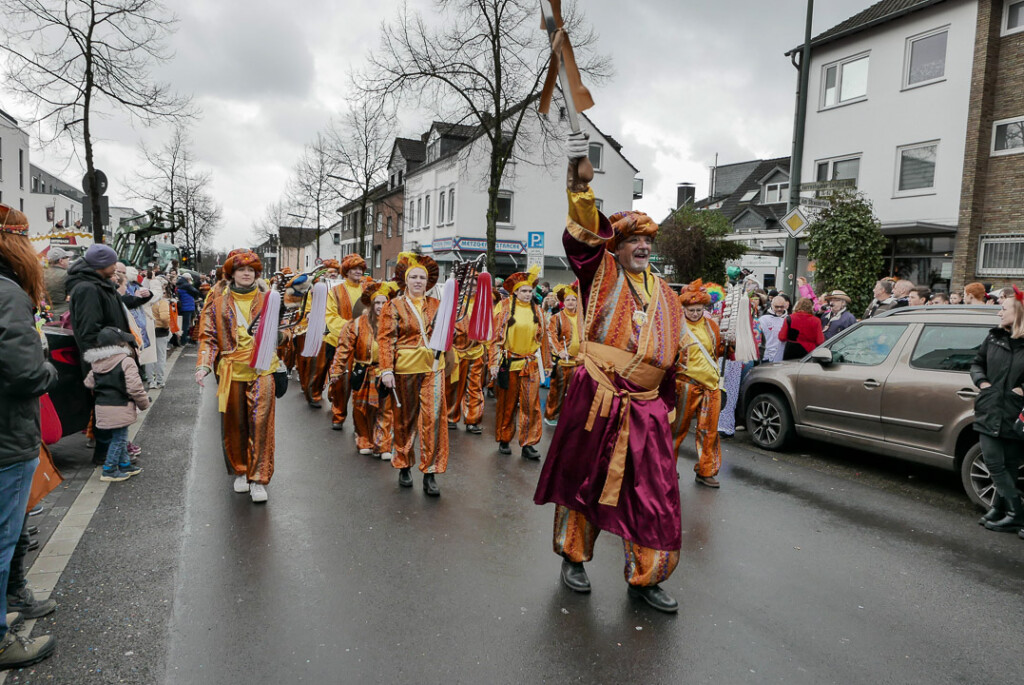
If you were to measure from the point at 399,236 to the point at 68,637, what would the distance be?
145ft

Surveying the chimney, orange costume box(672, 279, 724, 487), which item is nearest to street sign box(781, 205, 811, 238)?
orange costume box(672, 279, 724, 487)

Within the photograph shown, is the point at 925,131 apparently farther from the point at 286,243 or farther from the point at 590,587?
the point at 286,243

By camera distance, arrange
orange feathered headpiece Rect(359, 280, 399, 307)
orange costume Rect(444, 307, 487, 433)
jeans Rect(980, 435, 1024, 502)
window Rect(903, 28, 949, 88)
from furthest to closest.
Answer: window Rect(903, 28, 949, 88) → orange costume Rect(444, 307, 487, 433) → orange feathered headpiece Rect(359, 280, 399, 307) → jeans Rect(980, 435, 1024, 502)

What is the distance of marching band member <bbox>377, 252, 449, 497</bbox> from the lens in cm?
582

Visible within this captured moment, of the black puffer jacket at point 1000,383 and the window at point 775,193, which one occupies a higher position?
the window at point 775,193

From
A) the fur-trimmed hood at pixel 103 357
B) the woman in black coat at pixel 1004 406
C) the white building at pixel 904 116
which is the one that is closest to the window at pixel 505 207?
the white building at pixel 904 116

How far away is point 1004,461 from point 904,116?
52.0 feet

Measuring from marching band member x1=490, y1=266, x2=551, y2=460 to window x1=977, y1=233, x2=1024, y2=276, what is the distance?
13.8 m

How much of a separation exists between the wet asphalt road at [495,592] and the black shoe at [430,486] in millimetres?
174

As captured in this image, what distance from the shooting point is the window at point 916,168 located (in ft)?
58.3

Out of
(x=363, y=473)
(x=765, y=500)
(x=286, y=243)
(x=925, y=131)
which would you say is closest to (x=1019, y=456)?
(x=765, y=500)

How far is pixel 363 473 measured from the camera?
662cm

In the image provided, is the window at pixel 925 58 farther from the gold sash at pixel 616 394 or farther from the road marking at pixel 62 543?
the road marking at pixel 62 543

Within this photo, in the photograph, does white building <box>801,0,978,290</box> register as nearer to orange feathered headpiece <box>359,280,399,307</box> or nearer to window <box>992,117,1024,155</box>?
window <box>992,117,1024,155</box>
